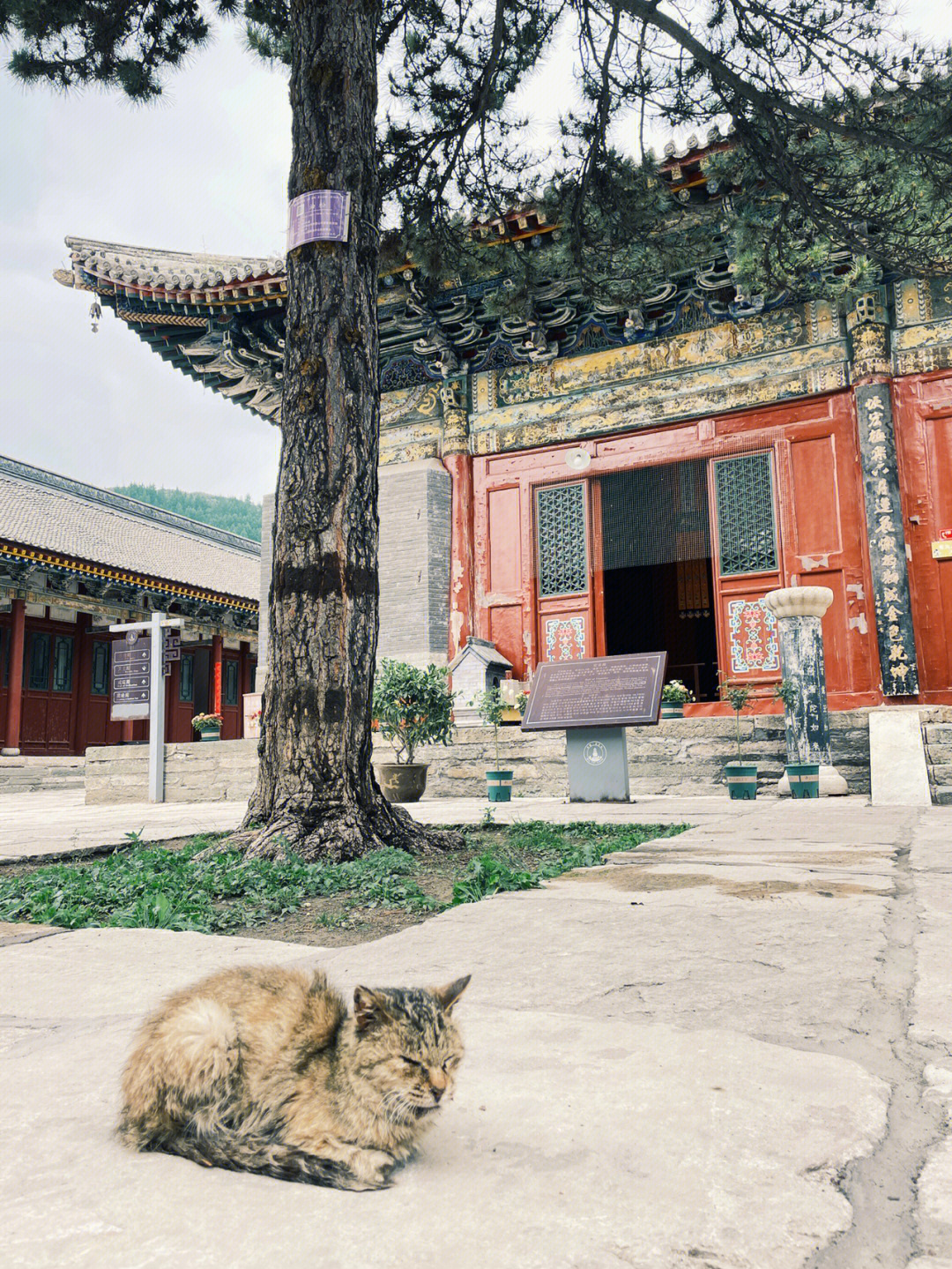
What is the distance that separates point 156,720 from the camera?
9930mm

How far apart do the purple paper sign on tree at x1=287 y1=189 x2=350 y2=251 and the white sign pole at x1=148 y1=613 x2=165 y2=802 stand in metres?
6.76

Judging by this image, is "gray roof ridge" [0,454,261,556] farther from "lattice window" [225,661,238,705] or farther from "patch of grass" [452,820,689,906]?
"patch of grass" [452,820,689,906]

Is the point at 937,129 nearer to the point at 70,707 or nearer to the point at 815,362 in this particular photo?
the point at 815,362

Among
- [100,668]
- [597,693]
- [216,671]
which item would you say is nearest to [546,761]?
[597,693]

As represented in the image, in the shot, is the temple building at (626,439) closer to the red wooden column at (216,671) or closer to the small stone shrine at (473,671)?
the small stone shrine at (473,671)

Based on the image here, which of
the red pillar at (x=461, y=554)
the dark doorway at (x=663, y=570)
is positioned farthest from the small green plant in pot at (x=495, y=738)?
the dark doorway at (x=663, y=570)

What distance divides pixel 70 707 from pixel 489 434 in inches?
445

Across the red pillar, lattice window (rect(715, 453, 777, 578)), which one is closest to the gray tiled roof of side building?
the red pillar

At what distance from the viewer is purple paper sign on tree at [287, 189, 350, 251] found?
4.00 metres

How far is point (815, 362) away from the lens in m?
9.54

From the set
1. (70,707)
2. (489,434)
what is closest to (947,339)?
(489,434)

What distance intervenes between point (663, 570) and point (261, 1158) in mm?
15729

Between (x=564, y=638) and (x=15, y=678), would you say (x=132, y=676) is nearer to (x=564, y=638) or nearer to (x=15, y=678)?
(x=564, y=638)

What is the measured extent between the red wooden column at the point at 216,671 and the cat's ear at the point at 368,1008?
1984 centimetres
